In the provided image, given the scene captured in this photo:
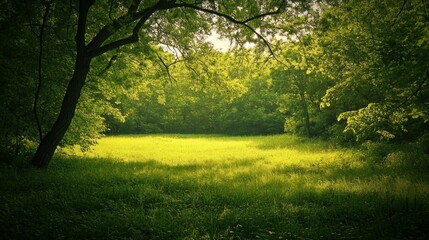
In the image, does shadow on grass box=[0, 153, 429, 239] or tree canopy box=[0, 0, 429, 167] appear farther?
tree canopy box=[0, 0, 429, 167]

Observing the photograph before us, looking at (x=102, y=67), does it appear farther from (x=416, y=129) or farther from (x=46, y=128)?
(x=416, y=129)

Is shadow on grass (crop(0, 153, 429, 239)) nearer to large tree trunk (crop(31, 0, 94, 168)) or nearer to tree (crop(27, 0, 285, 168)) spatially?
large tree trunk (crop(31, 0, 94, 168))

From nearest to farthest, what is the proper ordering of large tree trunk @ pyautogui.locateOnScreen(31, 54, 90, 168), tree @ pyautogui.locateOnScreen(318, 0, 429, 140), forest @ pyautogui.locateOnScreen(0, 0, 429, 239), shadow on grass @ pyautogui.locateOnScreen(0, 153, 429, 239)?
shadow on grass @ pyautogui.locateOnScreen(0, 153, 429, 239), forest @ pyautogui.locateOnScreen(0, 0, 429, 239), tree @ pyautogui.locateOnScreen(318, 0, 429, 140), large tree trunk @ pyautogui.locateOnScreen(31, 54, 90, 168)

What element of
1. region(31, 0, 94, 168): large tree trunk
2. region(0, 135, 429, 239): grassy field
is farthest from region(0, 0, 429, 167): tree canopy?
region(0, 135, 429, 239): grassy field

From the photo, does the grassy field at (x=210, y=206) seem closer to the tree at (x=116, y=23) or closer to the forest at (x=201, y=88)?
the forest at (x=201, y=88)

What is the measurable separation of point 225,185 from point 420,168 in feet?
25.0

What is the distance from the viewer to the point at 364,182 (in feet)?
31.5

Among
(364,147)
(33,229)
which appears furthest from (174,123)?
(33,229)

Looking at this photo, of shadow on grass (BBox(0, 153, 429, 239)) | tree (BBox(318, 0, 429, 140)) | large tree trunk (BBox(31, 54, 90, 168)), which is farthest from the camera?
large tree trunk (BBox(31, 54, 90, 168))

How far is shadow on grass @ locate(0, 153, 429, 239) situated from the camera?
18.5 feet

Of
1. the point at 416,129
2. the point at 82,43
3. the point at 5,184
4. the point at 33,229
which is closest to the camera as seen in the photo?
the point at 33,229

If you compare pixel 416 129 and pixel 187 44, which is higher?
pixel 187 44

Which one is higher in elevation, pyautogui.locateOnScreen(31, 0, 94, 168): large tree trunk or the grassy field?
pyautogui.locateOnScreen(31, 0, 94, 168): large tree trunk

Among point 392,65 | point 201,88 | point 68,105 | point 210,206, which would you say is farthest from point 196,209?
point 201,88
